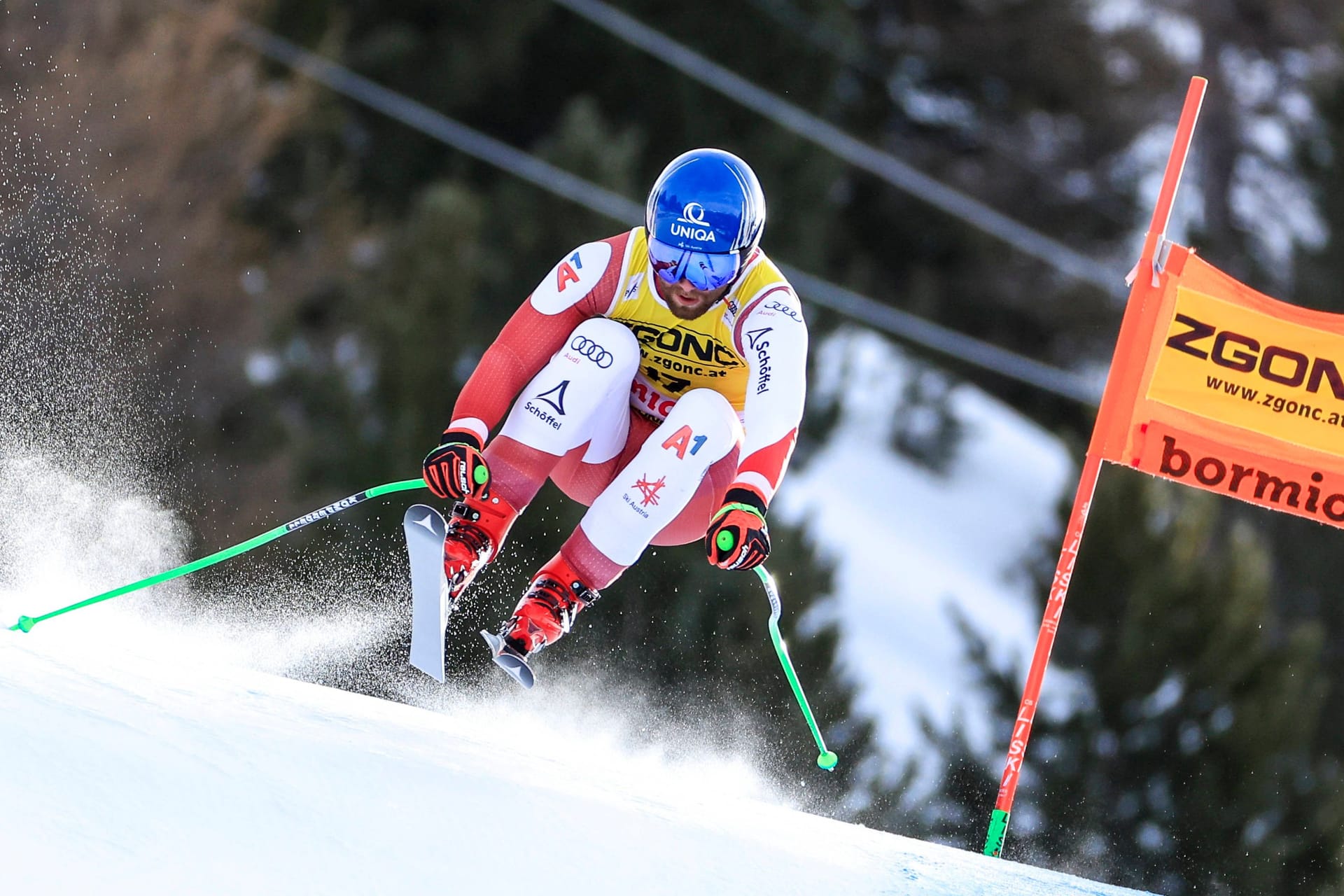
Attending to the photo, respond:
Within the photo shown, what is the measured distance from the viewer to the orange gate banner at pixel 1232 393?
6.09 m

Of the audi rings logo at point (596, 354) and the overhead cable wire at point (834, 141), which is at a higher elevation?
the overhead cable wire at point (834, 141)

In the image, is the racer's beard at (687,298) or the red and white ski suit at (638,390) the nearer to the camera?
the red and white ski suit at (638,390)

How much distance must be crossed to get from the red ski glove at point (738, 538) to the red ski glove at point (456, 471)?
665 millimetres

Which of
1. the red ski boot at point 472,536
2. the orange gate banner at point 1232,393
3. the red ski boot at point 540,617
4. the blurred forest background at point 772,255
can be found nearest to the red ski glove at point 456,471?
the red ski boot at point 472,536

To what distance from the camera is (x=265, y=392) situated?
1745 centimetres

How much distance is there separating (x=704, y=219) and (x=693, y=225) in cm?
4

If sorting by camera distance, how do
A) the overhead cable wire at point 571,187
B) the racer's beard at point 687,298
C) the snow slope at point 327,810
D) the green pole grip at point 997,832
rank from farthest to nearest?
the overhead cable wire at point 571,187, the green pole grip at point 997,832, the racer's beard at point 687,298, the snow slope at point 327,810

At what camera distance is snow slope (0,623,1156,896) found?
3.09 metres

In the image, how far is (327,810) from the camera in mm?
3436

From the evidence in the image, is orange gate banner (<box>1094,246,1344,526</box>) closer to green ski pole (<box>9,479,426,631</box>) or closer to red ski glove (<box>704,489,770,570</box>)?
red ski glove (<box>704,489,770,570</box>)

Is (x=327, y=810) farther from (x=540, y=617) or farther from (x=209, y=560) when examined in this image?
(x=209, y=560)

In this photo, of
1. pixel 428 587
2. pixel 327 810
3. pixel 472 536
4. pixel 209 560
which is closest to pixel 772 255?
pixel 472 536

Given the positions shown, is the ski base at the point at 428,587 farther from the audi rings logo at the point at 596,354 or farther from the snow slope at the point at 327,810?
the audi rings logo at the point at 596,354

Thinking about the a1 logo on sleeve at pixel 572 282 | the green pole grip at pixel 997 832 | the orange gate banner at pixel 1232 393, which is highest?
the orange gate banner at pixel 1232 393
